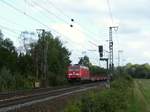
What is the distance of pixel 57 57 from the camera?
107000 mm

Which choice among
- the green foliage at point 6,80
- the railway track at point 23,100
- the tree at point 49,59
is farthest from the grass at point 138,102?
the tree at point 49,59

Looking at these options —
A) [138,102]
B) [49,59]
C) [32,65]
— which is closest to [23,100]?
[138,102]

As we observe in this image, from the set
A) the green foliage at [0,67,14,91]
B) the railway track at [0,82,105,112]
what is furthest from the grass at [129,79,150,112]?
the green foliage at [0,67,14,91]

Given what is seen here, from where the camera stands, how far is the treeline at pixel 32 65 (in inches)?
2428

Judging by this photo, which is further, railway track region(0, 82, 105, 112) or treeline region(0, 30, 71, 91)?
treeline region(0, 30, 71, 91)

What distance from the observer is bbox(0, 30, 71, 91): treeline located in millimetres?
61662

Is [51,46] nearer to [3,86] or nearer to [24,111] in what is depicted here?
[3,86]

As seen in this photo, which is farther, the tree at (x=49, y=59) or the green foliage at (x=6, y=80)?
the tree at (x=49, y=59)

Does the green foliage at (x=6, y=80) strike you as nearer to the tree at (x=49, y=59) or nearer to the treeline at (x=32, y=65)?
the treeline at (x=32, y=65)

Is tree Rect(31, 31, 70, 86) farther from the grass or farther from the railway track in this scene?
the railway track

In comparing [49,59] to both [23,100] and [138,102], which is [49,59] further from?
[23,100]

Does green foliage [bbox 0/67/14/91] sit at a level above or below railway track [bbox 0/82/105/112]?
above

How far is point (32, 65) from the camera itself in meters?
85.0

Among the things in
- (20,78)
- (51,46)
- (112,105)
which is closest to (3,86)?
(20,78)
